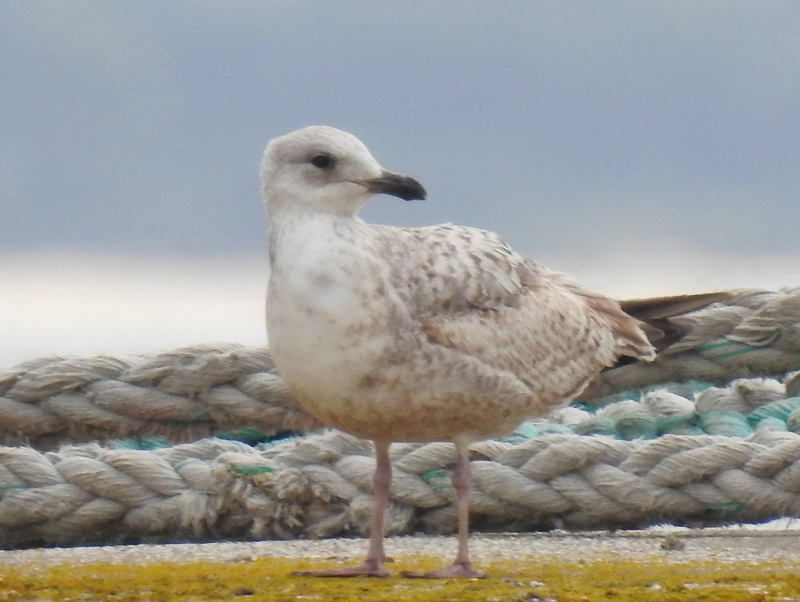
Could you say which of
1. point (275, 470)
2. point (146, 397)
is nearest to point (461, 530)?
point (275, 470)

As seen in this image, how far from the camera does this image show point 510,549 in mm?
2439

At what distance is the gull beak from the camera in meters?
2.26

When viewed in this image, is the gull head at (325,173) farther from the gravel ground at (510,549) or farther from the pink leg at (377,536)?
the gravel ground at (510,549)

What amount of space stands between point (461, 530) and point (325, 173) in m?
0.55

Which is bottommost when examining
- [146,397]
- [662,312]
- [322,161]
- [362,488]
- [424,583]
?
[424,583]

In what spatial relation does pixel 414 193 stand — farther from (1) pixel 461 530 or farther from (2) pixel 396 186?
(1) pixel 461 530

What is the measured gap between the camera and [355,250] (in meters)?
2.18

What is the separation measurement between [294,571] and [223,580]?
6.4 inches

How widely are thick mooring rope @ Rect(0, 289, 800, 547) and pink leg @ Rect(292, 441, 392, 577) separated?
317 millimetres

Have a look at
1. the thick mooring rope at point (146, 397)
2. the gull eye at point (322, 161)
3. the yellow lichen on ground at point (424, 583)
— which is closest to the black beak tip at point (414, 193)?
the gull eye at point (322, 161)

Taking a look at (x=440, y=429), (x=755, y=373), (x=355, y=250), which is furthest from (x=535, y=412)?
(x=755, y=373)

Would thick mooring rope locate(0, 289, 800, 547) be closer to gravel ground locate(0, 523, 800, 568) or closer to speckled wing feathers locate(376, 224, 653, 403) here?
gravel ground locate(0, 523, 800, 568)

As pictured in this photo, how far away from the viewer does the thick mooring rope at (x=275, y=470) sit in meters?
2.66

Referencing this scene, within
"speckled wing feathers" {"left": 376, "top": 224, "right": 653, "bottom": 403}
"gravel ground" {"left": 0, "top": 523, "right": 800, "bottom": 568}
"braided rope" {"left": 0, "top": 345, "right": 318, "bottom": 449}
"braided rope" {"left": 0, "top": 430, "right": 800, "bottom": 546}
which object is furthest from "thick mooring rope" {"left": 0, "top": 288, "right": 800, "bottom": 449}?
"speckled wing feathers" {"left": 376, "top": 224, "right": 653, "bottom": 403}
